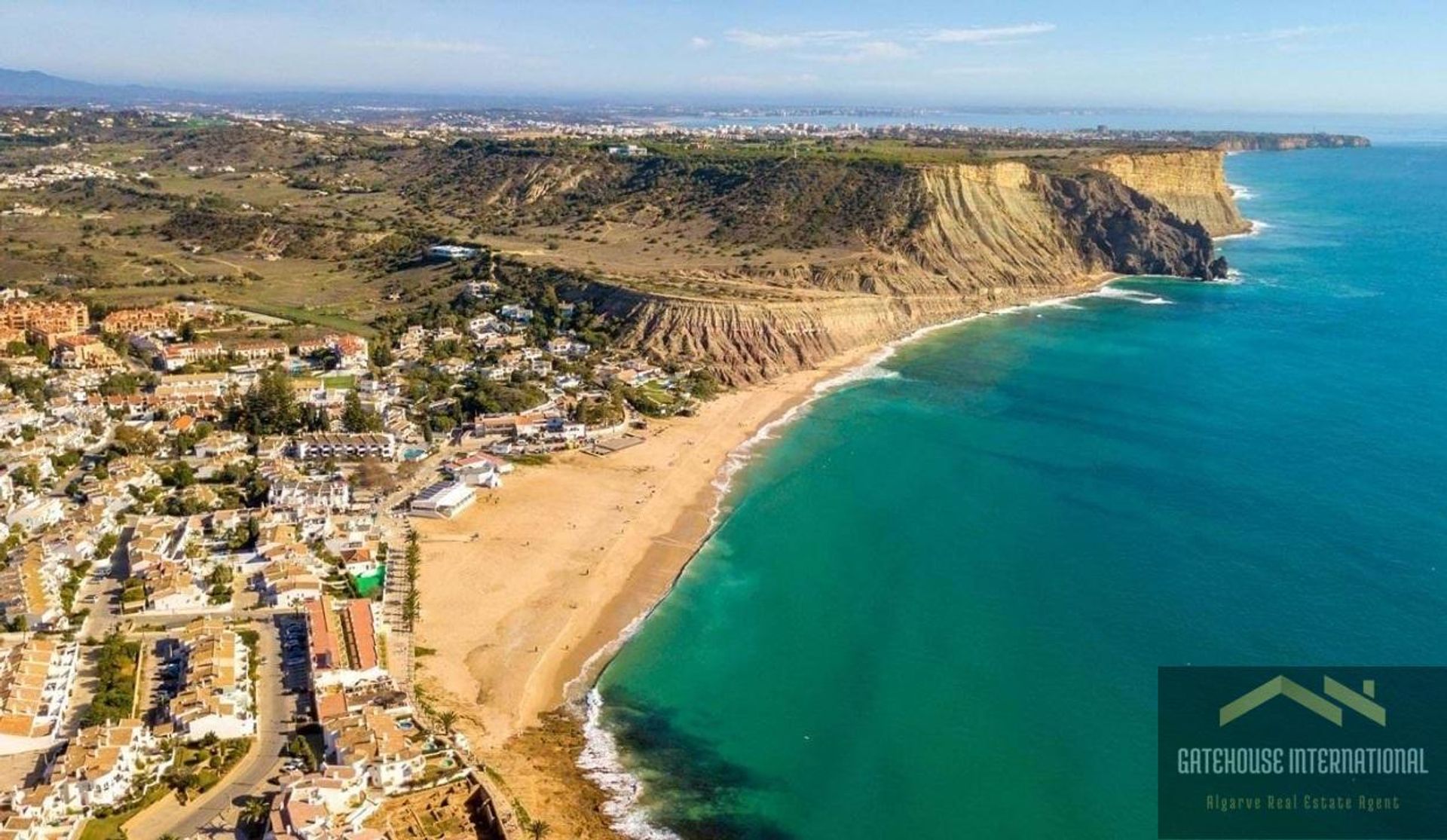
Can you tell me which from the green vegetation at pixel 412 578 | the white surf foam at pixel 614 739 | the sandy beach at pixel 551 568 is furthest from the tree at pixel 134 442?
the white surf foam at pixel 614 739

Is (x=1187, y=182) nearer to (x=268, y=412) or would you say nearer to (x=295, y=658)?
(x=268, y=412)

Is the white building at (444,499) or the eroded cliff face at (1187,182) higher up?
the eroded cliff face at (1187,182)

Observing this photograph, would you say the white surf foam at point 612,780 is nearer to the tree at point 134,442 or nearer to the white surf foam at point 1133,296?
the tree at point 134,442

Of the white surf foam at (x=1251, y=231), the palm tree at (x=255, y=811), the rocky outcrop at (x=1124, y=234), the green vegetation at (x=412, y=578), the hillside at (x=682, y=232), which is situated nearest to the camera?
the palm tree at (x=255, y=811)

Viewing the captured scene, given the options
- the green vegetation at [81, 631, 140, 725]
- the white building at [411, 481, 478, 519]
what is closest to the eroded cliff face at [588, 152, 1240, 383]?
the white building at [411, 481, 478, 519]
